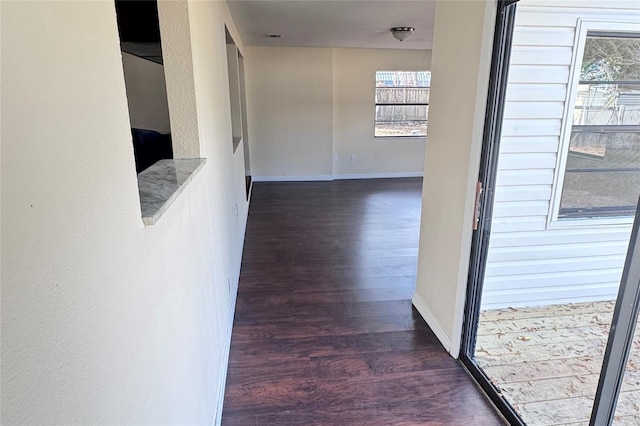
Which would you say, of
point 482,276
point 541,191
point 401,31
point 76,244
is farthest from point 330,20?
point 76,244

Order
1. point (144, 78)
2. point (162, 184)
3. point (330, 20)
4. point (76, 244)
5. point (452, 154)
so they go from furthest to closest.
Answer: point (330, 20) < point (144, 78) < point (452, 154) < point (162, 184) < point (76, 244)

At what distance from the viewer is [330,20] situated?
13.3 ft

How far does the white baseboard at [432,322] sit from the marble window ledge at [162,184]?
176 centimetres

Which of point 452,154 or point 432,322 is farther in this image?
point 432,322

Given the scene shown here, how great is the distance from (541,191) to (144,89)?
10.1 feet

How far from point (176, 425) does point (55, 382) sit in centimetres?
75

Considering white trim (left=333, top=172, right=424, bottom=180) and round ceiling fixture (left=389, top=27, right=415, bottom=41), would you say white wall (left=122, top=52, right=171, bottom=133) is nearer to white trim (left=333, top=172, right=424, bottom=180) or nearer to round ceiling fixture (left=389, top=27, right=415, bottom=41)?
round ceiling fixture (left=389, top=27, right=415, bottom=41)

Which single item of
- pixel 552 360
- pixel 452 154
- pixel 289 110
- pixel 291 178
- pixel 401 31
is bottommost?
pixel 552 360

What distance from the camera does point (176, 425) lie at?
3.76 feet

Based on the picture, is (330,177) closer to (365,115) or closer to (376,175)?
(376,175)

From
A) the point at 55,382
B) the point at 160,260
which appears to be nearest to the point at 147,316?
the point at 160,260

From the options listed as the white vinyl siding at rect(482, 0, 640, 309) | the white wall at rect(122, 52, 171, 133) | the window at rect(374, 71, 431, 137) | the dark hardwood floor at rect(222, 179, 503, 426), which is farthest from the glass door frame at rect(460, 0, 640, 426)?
the window at rect(374, 71, 431, 137)

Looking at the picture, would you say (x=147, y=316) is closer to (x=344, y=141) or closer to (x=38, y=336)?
(x=38, y=336)

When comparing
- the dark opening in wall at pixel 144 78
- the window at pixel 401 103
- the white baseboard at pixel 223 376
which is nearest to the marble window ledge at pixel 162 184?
the dark opening in wall at pixel 144 78
